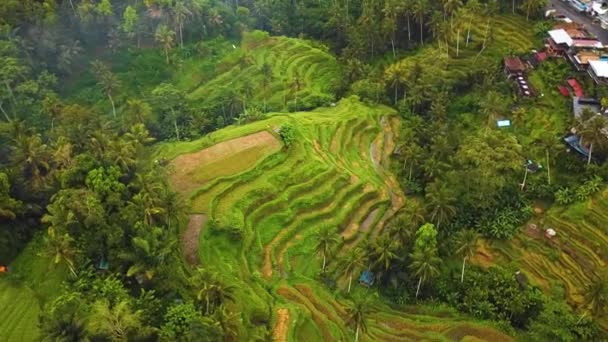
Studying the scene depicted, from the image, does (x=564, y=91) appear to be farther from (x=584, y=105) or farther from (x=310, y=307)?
(x=310, y=307)

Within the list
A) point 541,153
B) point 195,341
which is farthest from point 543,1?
point 195,341

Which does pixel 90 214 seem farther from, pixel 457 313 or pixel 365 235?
pixel 457 313

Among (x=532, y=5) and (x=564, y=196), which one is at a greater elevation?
(x=532, y=5)

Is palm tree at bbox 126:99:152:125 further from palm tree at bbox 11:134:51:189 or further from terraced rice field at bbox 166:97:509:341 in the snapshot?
→ palm tree at bbox 11:134:51:189

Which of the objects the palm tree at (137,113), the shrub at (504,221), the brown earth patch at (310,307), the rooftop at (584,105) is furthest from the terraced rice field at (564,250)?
the palm tree at (137,113)

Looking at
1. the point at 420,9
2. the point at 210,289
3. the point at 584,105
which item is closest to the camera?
the point at 210,289

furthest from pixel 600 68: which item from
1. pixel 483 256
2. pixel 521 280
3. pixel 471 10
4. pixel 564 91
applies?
pixel 521 280
